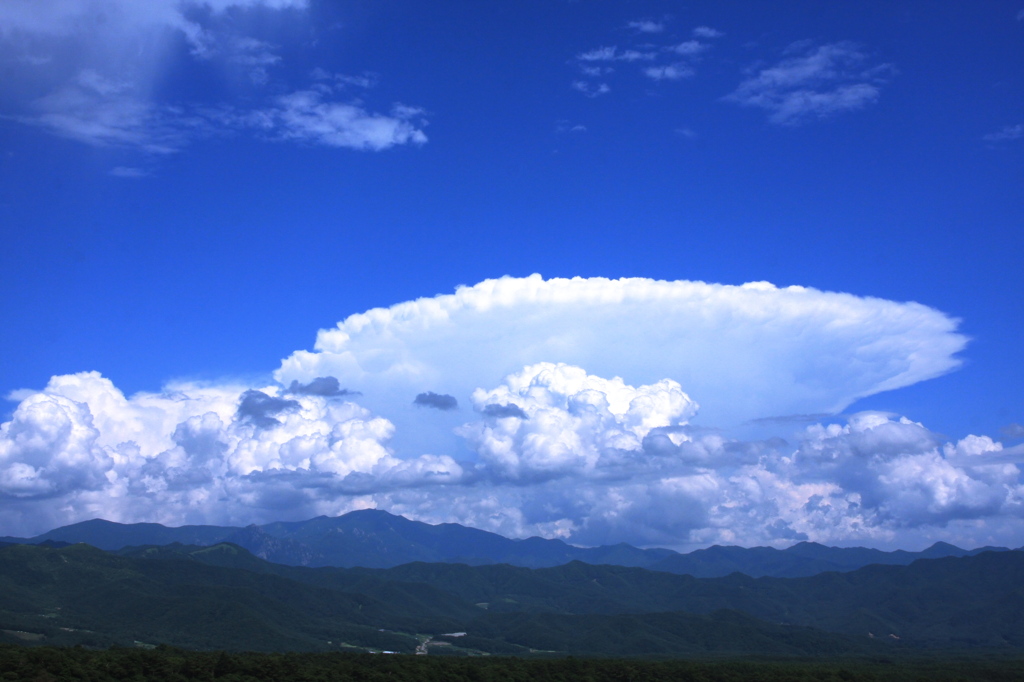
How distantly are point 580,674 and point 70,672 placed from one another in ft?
330

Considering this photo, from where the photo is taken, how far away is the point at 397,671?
148125mm

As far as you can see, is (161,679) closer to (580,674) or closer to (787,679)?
(580,674)

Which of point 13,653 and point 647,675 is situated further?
point 647,675

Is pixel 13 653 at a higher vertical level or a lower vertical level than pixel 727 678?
higher

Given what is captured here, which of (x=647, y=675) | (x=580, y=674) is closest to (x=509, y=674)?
(x=580, y=674)

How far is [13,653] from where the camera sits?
11894 centimetres

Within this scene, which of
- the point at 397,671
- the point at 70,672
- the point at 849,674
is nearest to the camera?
the point at 70,672

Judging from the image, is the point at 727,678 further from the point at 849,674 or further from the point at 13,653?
the point at 13,653

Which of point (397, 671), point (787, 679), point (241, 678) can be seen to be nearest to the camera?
point (241, 678)

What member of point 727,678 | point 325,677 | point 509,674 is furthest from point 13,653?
point 727,678

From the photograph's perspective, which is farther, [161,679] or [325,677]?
[325,677]

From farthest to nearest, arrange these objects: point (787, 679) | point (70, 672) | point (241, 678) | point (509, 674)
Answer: point (787, 679)
point (509, 674)
point (241, 678)
point (70, 672)

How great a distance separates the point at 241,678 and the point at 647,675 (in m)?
89.1

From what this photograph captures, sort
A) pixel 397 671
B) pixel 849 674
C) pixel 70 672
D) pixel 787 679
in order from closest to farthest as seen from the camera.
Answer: pixel 70 672
pixel 397 671
pixel 787 679
pixel 849 674
